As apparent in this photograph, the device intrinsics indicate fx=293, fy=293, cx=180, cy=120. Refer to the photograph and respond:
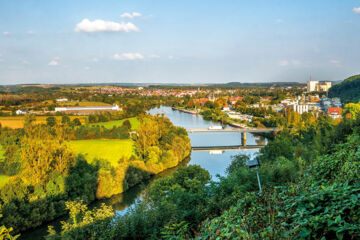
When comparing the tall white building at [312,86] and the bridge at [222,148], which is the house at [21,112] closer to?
the bridge at [222,148]

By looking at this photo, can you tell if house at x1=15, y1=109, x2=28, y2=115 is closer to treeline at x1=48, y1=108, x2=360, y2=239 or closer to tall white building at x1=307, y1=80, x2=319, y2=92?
treeline at x1=48, y1=108, x2=360, y2=239

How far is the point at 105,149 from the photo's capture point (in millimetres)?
19047

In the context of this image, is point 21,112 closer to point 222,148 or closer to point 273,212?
point 222,148

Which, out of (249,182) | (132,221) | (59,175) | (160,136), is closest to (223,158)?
(160,136)

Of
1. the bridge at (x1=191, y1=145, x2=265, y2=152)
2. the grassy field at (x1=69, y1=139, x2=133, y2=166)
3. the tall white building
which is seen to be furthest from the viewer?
the tall white building

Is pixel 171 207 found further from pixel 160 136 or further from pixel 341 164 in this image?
pixel 160 136

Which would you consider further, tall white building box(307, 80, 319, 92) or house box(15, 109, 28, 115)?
tall white building box(307, 80, 319, 92)

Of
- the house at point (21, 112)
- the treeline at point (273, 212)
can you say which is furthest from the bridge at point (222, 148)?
the house at point (21, 112)

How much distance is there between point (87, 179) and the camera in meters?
12.5

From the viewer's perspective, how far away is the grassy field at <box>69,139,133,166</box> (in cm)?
1753

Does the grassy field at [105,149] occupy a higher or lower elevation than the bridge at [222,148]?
higher

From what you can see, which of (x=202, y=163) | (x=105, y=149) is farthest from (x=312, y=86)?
(x=105, y=149)

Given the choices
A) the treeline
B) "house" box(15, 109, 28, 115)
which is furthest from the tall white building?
the treeline

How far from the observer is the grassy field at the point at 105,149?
57.5 feet
